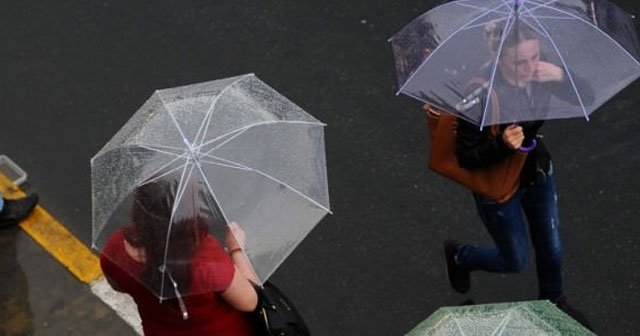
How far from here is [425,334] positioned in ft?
9.86

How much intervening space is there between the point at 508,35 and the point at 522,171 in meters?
0.67

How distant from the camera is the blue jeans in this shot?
15.5 feet

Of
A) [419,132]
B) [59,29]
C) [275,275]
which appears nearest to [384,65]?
[419,132]

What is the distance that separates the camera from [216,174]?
3799 millimetres

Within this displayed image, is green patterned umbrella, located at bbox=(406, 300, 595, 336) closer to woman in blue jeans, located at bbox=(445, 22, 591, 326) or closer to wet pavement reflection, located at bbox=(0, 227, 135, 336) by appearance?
woman in blue jeans, located at bbox=(445, 22, 591, 326)

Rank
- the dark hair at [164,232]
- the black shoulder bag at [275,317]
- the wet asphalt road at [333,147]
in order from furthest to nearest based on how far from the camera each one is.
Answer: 1. the wet asphalt road at [333,147]
2. the black shoulder bag at [275,317]
3. the dark hair at [164,232]

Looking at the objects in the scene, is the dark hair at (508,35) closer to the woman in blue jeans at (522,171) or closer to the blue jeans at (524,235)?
the woman in blue jeans at (522,171)

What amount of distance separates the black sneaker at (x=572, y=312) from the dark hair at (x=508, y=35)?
1.61 meters

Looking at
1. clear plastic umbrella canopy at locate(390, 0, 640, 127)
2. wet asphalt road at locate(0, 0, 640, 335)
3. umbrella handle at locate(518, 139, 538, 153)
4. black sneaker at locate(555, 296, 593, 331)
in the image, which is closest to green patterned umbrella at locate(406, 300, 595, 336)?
clear plastic umbrella canopy at locate(390, 0, 640, 127)

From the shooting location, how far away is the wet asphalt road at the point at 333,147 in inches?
219

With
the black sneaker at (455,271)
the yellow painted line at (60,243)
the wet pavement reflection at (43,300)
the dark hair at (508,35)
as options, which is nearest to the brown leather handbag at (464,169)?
the dark hair at (508,35)

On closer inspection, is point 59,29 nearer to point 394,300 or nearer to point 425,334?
point 394,300

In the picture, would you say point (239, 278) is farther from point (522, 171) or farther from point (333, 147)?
point (333, 147)

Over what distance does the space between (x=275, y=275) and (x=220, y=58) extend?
6.10 feet
